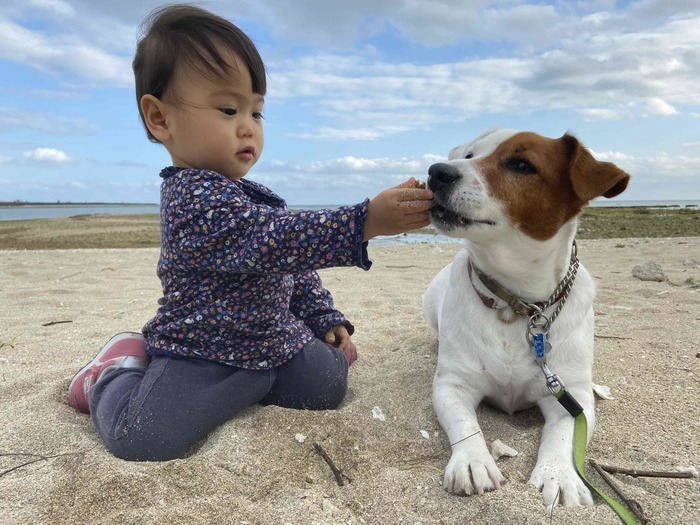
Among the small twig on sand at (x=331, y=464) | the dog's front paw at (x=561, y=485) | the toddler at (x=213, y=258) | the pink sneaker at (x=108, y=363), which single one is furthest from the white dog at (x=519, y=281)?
the pink sneaker at (x=108, y=363)

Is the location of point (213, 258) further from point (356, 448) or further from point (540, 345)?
point (540, 345)

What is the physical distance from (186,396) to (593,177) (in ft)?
6.72

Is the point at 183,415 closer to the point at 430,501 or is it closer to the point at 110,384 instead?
the point at 110,384

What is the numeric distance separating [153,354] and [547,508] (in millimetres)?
1908

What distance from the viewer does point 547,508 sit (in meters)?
1.71

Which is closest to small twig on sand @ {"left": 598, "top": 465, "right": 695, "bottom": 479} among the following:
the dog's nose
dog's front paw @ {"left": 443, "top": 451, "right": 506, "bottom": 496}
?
dog's front paw @ {"left": 443, "top": 451, "right": 506, "bottom": 496}

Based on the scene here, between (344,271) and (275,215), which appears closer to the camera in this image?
(275,215)

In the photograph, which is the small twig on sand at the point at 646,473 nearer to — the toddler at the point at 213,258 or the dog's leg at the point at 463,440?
the dog's leg at the point at 463,440

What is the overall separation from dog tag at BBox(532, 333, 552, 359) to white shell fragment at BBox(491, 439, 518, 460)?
1.45ft

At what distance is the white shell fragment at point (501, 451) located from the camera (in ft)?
7.02

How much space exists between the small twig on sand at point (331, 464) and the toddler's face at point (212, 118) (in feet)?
4.47

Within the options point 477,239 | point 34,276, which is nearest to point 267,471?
point 477,239

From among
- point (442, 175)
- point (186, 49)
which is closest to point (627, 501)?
point (442, 175)

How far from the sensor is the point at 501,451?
7.04 feet
